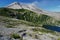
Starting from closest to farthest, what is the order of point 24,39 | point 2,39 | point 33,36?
point 2,39 → point 24,39 → point 33,36

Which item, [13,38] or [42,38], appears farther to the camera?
[42,38]

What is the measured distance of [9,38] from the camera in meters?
45.9

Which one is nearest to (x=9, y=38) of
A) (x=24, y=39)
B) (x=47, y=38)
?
(x=24, y=39)

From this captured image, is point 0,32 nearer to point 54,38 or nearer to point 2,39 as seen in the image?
point 2,39

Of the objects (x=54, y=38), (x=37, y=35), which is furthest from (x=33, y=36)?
(x=54, y=38)

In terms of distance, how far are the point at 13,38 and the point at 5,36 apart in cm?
215

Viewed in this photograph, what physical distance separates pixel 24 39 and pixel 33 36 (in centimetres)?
407

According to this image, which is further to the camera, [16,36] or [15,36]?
[16,36]

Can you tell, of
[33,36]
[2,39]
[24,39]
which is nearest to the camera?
[2,39]

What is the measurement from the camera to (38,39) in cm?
5003

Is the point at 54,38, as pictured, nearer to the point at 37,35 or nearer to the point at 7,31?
the point at 37,35

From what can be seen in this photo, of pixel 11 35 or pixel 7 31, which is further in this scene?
pixel 7 31

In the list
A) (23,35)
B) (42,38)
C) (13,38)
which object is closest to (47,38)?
(42,38)

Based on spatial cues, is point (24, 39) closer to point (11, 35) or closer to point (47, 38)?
point (11, 35)
